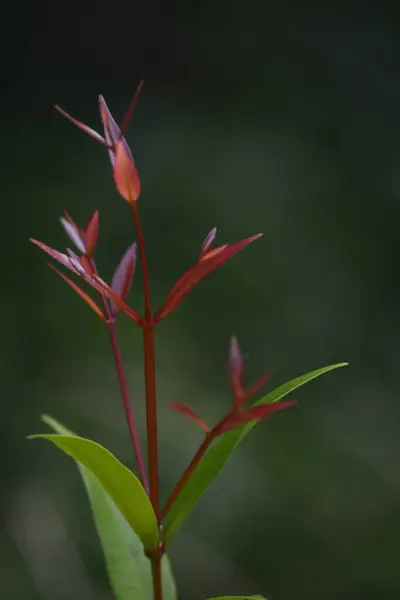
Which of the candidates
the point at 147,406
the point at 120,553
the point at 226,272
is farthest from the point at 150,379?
the point at 226,272

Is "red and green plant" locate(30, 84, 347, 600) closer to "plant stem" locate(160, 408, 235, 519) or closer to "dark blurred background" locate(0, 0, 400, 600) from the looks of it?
"plant stem" locate(160, 408, 235, 519)

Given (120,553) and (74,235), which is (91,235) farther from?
(120,553)

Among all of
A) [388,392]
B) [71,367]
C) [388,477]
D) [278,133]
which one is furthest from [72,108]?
[388,477]

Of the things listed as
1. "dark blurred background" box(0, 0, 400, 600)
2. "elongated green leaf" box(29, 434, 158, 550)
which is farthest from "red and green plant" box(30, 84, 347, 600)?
"dark blurred background" box(0, 0, 400, 600)

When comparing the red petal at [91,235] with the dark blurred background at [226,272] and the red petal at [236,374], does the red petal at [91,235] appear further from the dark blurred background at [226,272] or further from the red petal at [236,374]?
the dark blurred background at [226,272]

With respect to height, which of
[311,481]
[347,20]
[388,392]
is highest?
[347,20]

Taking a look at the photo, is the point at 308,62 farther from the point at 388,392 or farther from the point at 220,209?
the point at 388,392
